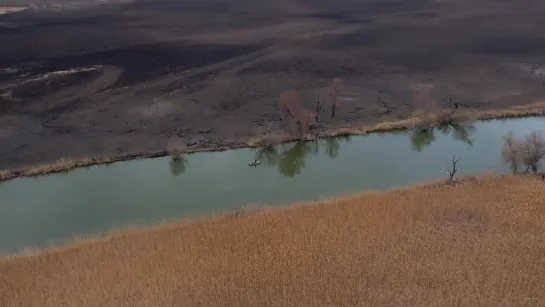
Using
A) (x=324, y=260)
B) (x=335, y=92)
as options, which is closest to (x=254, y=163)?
(x=335, y=92)

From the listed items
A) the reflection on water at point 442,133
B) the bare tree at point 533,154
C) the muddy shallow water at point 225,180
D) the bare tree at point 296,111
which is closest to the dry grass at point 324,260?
the muddy shallow water at point 225,180

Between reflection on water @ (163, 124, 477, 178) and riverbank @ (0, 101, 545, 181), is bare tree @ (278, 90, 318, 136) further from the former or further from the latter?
reflection on water @ (163, 124, 477, 178)

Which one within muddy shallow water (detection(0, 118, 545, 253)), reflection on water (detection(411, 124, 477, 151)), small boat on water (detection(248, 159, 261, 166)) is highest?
reflection on water (detection(411, 124, 477, 151))

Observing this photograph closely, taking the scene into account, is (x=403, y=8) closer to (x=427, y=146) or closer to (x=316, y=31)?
(x=316, y=31)

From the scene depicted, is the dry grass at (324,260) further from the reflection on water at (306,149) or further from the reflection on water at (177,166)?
the reflection on water at (306,149)

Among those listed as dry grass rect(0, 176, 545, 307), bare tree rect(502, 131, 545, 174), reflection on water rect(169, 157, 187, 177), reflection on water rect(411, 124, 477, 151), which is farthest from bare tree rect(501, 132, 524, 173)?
reflection on water rect(169, 157, 187, 177)

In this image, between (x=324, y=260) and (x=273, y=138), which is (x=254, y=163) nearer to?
(x=273, y=138)

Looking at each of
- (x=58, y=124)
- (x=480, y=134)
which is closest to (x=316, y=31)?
(x=480, y=134)
